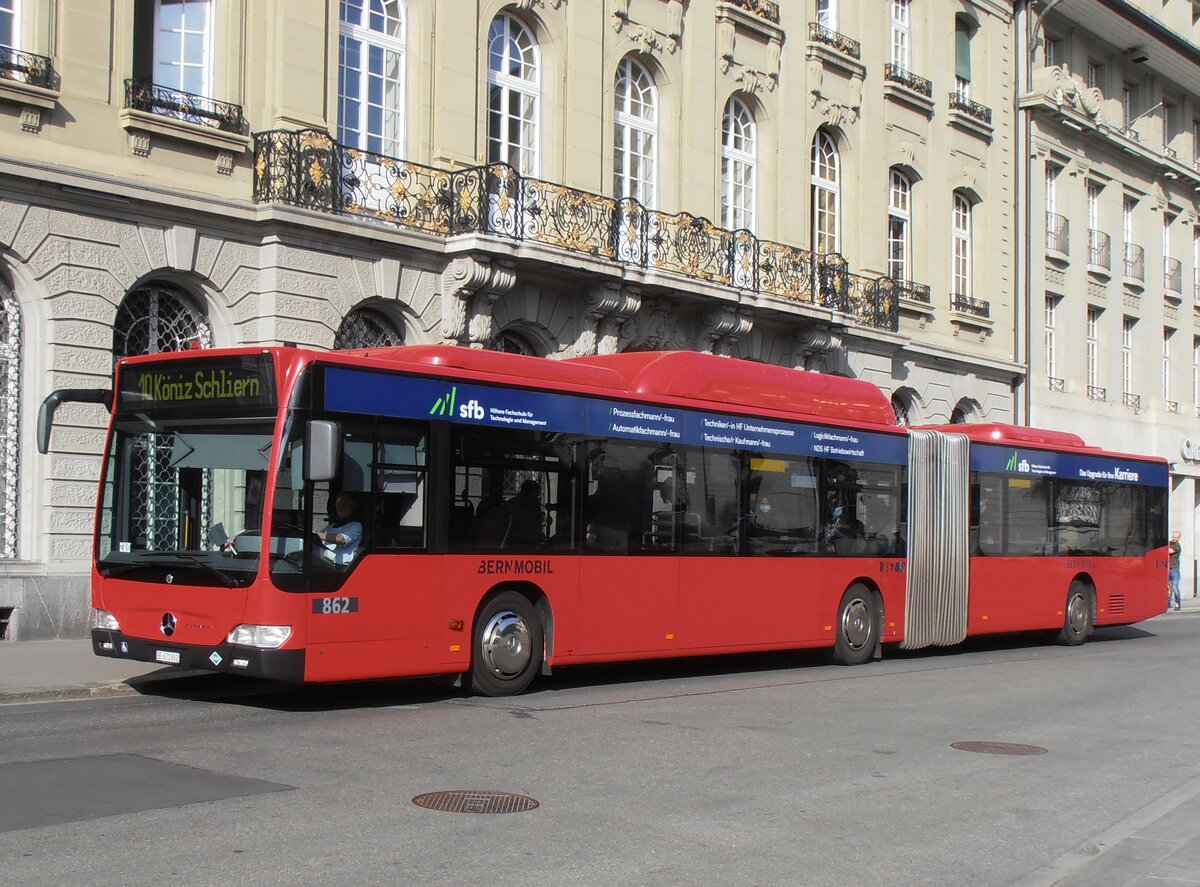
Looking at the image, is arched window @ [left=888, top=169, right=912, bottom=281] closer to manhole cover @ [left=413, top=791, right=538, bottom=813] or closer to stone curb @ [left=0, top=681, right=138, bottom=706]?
stone curb @ [left=0, top=681, right=138, bottom=706]

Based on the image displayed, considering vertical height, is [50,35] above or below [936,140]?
below

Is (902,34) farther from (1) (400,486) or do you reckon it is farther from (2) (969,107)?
(1) (400,486)

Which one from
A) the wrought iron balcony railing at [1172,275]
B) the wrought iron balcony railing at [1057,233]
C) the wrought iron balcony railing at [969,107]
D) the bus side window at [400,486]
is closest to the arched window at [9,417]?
the bus side window at [400,486]

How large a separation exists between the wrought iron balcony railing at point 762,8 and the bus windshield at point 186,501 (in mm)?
17789

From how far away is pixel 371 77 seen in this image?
66.6 feet

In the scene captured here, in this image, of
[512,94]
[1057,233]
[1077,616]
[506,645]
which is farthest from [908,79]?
[506,645]

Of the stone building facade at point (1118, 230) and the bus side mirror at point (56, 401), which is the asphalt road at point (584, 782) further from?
the stone building facade at point (1118, 230)

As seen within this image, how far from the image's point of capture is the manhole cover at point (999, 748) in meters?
10.3

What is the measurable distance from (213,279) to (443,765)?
415 inches

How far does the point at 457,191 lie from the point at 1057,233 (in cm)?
2133

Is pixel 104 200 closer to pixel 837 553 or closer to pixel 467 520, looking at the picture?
pixel 467 520

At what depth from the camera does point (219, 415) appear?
11.3 metres

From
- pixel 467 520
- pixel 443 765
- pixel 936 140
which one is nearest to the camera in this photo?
pixel 443 765

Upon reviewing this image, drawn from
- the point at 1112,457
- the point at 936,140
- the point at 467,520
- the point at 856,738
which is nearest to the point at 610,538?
the point at 467,520
